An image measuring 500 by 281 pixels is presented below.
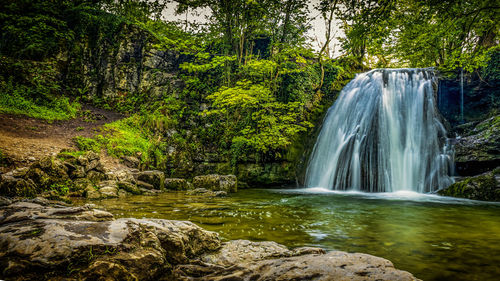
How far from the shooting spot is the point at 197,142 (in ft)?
35.6

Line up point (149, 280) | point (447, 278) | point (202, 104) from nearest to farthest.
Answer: point (149, 280) < point (447, 278) < point (202, 104)

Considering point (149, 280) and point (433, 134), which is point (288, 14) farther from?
point (149, 280)

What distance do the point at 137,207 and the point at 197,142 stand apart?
6.52 metres

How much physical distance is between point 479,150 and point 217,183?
28.4 ft

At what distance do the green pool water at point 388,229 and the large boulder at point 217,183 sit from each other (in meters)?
2.97

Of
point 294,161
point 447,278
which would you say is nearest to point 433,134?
point 294,161

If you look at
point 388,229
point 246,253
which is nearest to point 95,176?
point 246,253

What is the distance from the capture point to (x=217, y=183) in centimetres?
793

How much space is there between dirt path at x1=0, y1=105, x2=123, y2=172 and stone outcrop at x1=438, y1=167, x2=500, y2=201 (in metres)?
11.5

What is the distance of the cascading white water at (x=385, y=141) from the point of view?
28.1 ft

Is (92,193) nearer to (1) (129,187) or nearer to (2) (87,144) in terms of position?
(1) (129,187)

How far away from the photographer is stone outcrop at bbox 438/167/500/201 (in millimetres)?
6309

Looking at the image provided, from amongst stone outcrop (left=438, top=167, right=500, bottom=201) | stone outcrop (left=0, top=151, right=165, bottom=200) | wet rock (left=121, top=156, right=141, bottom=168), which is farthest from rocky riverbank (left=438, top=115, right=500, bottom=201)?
wet rock (left=121, top=156, right=141, bottom=168)

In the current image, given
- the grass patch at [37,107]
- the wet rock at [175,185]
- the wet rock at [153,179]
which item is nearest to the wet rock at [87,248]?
the wet rock at [153,179]
